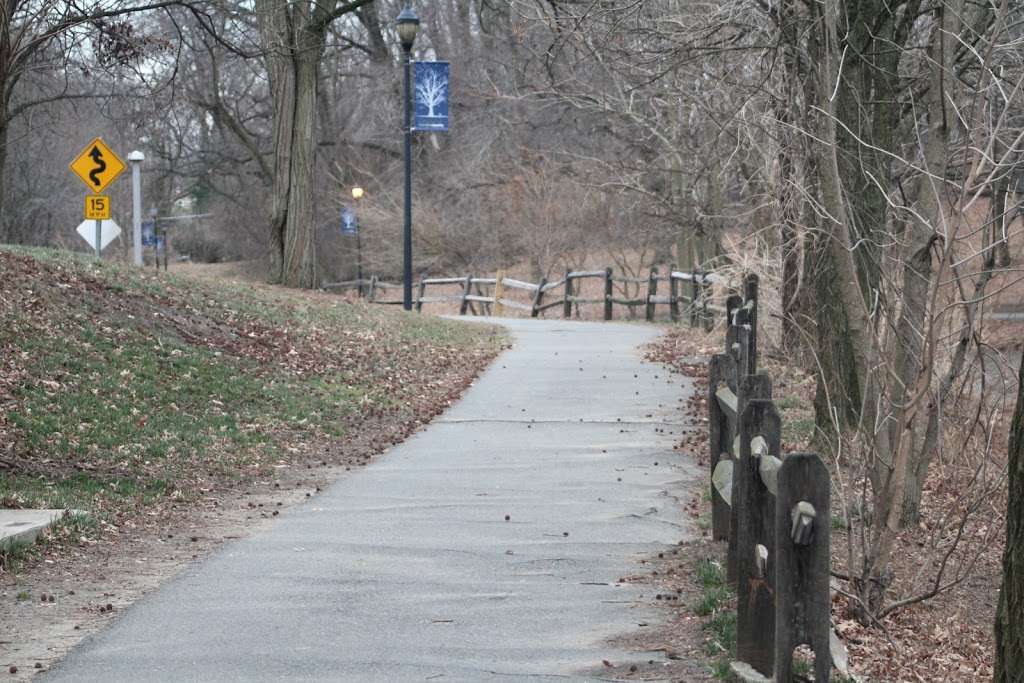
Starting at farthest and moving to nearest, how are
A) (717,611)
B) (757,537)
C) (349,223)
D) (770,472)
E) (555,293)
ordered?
(349,223) → (555,293) → (717,611) → (757,537) → (770,472)

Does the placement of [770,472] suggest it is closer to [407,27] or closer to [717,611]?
[717,611]

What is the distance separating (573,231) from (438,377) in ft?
74.9

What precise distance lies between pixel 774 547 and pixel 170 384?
9793 millimetres

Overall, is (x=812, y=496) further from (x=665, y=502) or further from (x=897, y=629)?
(x=665, y=502)

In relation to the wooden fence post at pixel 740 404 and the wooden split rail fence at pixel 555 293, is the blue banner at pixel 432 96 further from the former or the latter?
the wooden fence post at pixel 740 404

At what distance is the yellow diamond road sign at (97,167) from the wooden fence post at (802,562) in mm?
19265

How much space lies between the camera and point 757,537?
5.79 metres

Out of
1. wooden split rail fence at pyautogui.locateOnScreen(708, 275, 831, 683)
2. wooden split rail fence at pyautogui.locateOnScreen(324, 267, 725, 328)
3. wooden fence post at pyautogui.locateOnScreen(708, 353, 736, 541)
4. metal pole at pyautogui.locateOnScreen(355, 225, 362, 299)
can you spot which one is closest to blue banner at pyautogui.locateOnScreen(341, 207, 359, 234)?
metal pole at pyautogui.locateOnScreen(355, 225, 362, 299)

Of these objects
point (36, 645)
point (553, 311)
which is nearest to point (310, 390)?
point (36, 645)

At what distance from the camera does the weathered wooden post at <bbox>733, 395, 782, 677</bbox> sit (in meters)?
5.42

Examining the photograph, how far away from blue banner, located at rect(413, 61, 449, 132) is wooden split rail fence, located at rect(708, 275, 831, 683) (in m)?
21.9

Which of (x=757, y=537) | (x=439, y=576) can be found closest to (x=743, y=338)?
(x=439, y=576)

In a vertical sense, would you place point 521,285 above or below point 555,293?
above

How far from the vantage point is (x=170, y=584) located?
7.50 metres
